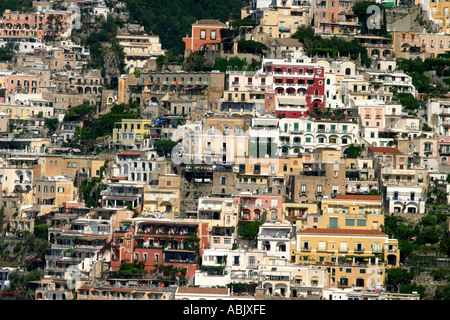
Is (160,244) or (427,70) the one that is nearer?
(160,244)

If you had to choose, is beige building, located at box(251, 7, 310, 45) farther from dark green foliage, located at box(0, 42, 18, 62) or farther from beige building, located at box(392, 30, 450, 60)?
dark green foliage, located at box(0, 42, 18, 62)

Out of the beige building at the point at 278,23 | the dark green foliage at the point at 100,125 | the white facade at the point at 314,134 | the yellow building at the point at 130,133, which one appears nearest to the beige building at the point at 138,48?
the beige building at the point at 278,23

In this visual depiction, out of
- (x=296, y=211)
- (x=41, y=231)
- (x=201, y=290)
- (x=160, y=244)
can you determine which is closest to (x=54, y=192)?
(x=41, y=231)

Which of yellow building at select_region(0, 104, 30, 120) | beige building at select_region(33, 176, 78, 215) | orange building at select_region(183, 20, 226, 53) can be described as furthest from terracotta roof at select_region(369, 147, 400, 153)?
yellow building at select_region(0, 104, 30, 120)

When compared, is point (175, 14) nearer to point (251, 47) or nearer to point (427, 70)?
point (251, 47)
